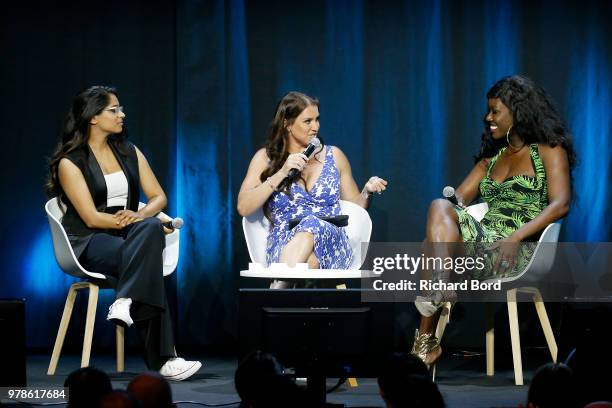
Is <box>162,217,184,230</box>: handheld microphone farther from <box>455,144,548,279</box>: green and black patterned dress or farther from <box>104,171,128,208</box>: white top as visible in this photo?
<box>455,144,548,279</box>: green and black patterned dress

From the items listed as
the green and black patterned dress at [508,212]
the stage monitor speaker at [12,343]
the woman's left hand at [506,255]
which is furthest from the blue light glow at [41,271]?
the woman's left hand at [506,255]

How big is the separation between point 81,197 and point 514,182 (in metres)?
2.18

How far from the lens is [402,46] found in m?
6.07

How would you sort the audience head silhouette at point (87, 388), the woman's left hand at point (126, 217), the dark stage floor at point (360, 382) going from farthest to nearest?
the woman's left hand at point (126, 217) < the dark stage floor at point (360, 382) < the audience head silhouette at point (87, 388)

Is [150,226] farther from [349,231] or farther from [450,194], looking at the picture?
[450,194]

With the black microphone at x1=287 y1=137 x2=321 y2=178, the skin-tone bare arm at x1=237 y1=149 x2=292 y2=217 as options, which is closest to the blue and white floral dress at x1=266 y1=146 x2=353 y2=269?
the skin-tone bare arm at x1=237 y1=149 x2=292 y2=217

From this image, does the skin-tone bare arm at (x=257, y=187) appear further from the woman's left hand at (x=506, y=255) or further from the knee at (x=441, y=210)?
the woman's left hand at (x=506, y=255)

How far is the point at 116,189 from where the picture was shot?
17.2 ft

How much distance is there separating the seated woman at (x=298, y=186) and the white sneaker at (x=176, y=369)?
0.60 meters

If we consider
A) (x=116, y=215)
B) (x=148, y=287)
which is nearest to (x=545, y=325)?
(x=148, y=287)

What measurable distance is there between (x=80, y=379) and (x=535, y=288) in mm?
2998

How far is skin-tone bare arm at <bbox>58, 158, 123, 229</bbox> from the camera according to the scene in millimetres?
5062

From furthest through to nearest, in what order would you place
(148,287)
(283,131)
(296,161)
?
(283,131)
(296,161)
(148,287)

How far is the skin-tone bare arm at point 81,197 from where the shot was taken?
199 inches
